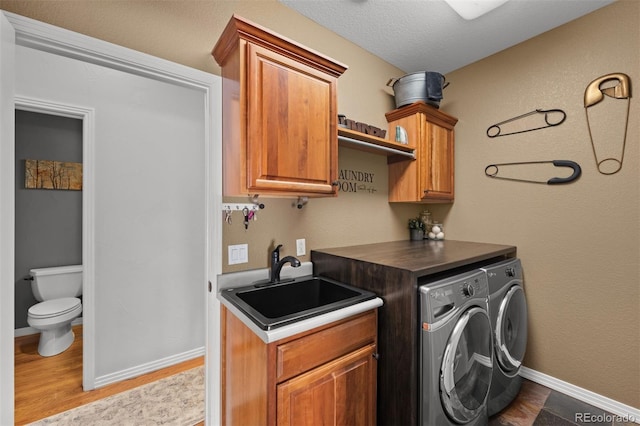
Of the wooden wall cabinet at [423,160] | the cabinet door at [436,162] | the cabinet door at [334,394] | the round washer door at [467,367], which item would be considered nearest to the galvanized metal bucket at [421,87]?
the wooden wall cabinet at [423,160]

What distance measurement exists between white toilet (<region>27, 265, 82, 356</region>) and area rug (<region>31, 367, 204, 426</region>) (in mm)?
990

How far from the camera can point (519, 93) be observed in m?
2.17

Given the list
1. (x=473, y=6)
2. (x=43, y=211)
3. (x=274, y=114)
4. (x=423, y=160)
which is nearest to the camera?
(x=274, y=114)

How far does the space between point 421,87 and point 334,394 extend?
215 centimetres

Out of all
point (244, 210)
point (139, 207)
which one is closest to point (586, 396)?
point (244, 210)

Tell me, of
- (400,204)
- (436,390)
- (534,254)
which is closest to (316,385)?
(436,390)

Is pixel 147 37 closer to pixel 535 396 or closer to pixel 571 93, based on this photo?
pixel 571 93

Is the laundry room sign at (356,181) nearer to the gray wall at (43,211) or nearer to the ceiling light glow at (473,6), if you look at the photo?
Result: the ceiling light glow at (473,6)

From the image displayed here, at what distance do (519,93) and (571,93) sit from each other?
0.32 meters

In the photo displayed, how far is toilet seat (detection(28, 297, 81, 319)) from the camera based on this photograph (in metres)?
2.37

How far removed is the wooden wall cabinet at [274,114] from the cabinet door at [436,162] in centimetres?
99

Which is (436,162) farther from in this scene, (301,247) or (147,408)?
(147,408)

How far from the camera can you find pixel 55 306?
2.51 m

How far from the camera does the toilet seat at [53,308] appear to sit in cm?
237
